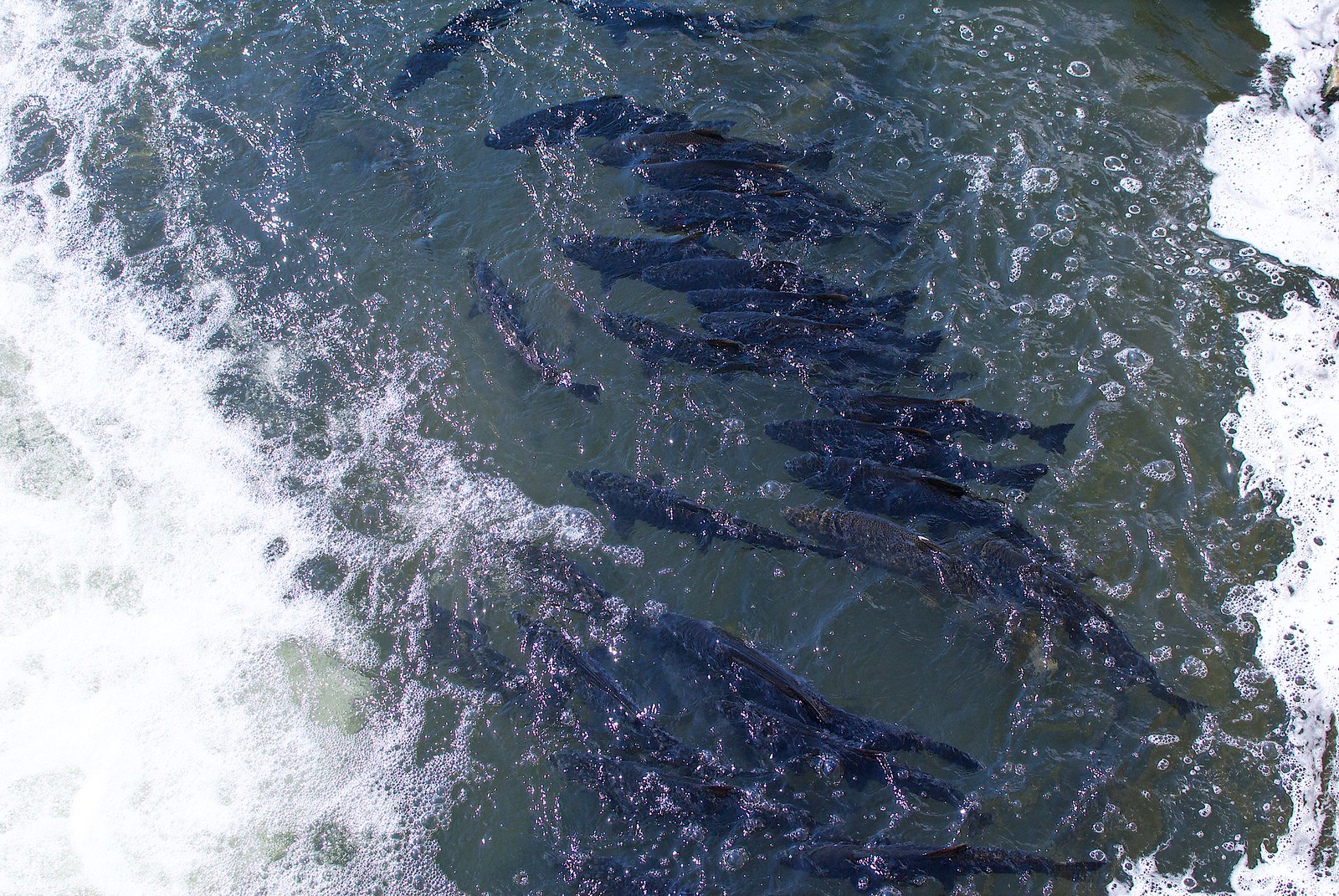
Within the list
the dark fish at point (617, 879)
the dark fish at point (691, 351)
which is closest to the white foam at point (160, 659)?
the dark fish at point (617, 879)

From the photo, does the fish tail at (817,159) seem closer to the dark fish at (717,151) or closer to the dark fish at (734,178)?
the dark fish at (717,151)

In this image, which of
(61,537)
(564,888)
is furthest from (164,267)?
(564,888)

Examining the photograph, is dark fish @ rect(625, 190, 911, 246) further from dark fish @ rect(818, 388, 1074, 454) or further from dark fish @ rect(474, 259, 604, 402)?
dark fish @ rect(818, 388, 1074, 454)

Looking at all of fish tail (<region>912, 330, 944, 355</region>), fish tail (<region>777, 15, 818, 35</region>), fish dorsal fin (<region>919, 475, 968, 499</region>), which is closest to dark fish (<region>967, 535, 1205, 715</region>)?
fish dorsal fin (<region>919, 475, 968, 499</region>)

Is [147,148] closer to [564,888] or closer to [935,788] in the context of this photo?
[564,888]

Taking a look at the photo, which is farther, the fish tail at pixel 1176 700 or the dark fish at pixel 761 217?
the dark fish at pixel 761 217

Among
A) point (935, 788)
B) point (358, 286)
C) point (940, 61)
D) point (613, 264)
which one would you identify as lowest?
point (358, 286)

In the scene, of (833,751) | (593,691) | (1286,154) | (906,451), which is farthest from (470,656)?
(1286,154)
